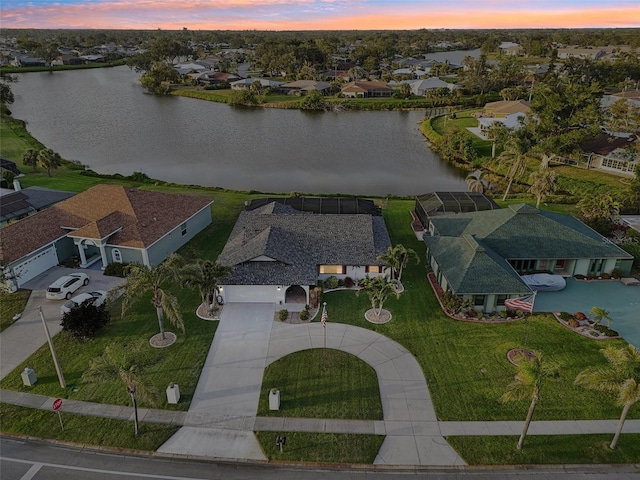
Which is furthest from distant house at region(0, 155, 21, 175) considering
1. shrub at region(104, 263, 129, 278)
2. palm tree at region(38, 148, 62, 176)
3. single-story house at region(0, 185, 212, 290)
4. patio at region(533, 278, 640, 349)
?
patio at region(533, 278, 640, 349)

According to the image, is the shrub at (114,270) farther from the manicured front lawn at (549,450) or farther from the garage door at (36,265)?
the manicured front lawn at (549,450)

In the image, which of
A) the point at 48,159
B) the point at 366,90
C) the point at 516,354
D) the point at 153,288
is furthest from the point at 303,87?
the point at 516,354

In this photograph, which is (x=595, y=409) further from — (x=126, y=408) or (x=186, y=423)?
(x=126, y=408)

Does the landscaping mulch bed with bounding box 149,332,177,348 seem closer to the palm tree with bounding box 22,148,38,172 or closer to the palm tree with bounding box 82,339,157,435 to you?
the palm tree with bounding box 82,339,157,435

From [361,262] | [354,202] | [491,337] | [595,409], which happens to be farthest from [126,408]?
[354,202]

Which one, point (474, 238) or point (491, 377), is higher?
point (474, 238)

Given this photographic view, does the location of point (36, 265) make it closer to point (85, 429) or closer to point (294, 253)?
point (85, 429)
